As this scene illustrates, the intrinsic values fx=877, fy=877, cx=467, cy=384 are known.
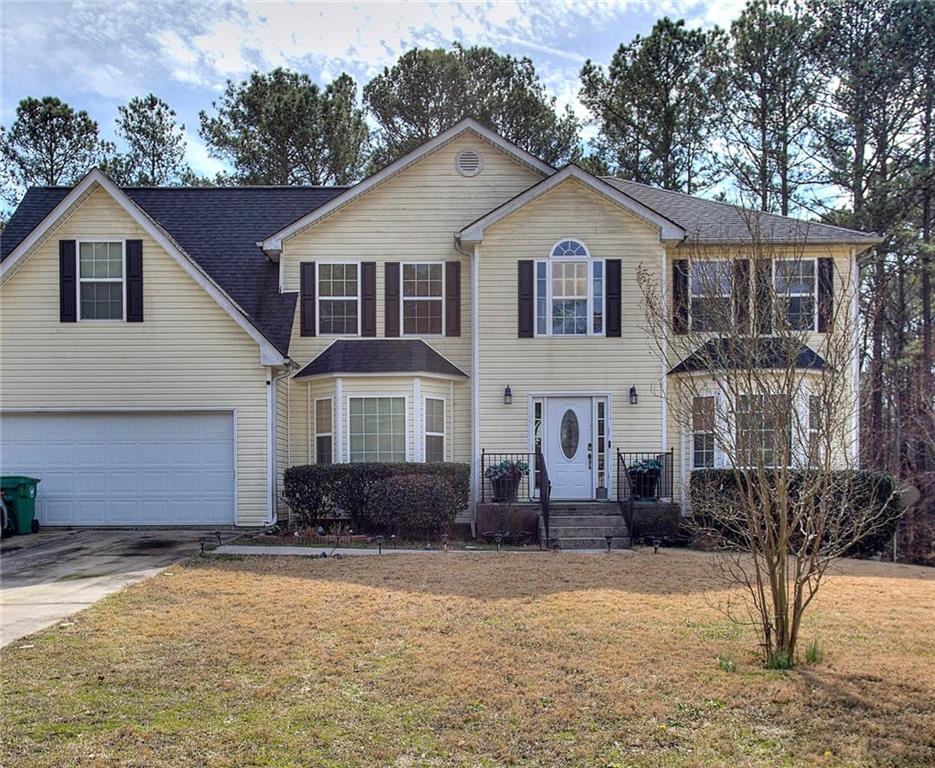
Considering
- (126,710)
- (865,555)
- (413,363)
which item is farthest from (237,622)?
(865,555)

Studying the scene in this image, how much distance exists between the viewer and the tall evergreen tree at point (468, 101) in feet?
102


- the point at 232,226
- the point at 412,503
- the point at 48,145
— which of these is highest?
the point at 48,145

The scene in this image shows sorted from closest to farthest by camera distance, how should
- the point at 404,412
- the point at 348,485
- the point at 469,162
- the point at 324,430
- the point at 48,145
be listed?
the point at 348,485
the point at 404,412
the point at 324,430
the point at 469,162
the point at 48,145

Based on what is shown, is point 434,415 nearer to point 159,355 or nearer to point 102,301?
point 159,355

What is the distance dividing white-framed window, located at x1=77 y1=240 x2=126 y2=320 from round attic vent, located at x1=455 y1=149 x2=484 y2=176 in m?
6.86

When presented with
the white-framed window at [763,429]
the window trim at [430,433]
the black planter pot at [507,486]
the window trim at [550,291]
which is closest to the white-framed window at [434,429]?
the window trim at [430,433]

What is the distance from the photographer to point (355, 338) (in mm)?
17984

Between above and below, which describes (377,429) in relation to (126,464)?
above

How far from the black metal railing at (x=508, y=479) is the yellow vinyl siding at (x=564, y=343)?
0.21 m

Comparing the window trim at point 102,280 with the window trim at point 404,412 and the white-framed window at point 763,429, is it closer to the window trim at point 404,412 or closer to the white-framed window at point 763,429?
the window trim at point 404,412

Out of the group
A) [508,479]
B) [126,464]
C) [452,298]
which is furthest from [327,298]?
[508,479]

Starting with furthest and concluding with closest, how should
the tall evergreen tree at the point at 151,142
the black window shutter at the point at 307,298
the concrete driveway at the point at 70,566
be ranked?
the tall evergreen tree at the point at 151,142
the black window shutter at the point at 307,298
the concrete driveway at the point at 70,566

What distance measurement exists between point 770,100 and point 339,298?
1694cm

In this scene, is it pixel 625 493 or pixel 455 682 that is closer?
pixel 455 682
